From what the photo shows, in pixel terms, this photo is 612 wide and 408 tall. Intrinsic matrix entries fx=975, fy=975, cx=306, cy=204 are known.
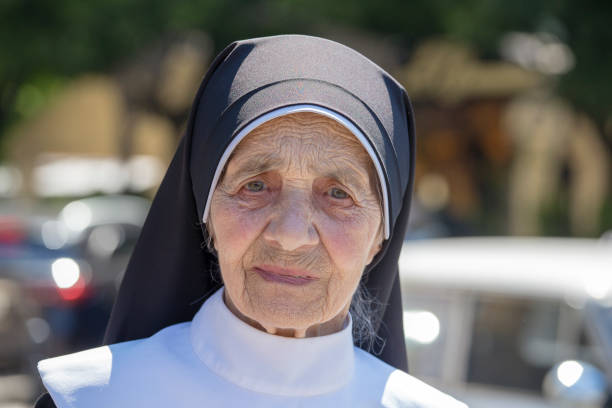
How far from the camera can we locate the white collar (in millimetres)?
2014

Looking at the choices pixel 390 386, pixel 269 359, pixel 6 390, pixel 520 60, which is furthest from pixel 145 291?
pixel 520 60

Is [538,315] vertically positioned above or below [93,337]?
above

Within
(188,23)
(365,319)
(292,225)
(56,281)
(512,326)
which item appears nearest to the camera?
(292,225)

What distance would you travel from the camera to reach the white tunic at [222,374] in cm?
198

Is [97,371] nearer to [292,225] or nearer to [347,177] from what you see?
[292,225]

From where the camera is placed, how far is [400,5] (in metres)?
14.5

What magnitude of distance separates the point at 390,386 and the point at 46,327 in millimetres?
7442

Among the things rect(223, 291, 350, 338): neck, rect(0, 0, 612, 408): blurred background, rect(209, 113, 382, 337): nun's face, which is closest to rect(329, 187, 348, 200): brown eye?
rect(209, 113, 382, 337): nun's face

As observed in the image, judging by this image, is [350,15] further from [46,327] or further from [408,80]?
[46,327]

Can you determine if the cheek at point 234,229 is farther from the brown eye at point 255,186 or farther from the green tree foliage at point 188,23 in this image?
the green tree foliage at point 188,23

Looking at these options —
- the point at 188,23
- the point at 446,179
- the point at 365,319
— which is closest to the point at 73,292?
the point at 365,319

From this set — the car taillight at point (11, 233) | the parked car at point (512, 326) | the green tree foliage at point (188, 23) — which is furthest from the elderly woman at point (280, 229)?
the green tree foliage at point (188, 23)

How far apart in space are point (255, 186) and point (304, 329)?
317 mm

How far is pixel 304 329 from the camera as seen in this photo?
2.03m
